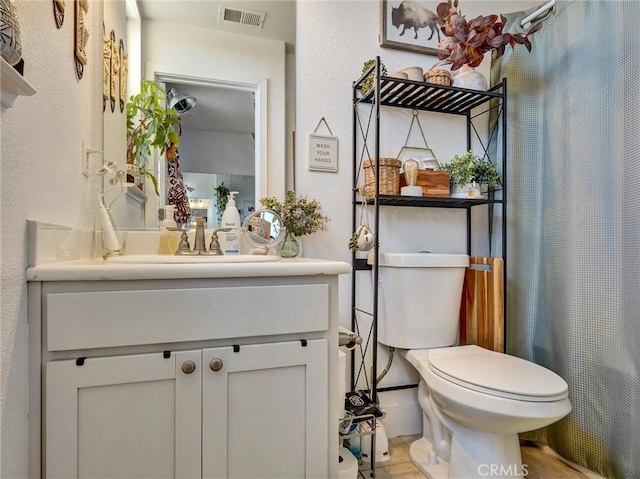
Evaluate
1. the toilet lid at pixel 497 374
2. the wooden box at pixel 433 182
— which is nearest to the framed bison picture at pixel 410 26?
the wooden box at pixel 433 182

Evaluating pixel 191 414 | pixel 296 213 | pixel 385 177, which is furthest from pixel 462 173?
pixel 191 414

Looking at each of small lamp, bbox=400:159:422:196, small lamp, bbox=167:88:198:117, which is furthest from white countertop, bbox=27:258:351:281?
small lamp, bbox=167:88:198:117

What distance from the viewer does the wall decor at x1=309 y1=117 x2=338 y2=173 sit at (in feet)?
5.13

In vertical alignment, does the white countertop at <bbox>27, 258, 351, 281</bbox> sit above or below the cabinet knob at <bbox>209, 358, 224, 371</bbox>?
above

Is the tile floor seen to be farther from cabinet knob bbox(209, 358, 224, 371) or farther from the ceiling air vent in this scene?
the ceiling air vent

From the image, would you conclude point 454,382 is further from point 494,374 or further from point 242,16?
point 242,16

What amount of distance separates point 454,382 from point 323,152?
1.06m

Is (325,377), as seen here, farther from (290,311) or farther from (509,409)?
(509,409)

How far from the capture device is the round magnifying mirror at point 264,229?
4.45ft

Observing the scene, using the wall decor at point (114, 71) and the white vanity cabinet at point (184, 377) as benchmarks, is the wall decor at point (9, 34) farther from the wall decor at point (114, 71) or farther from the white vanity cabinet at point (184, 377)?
the wall decor at point (114, 71)

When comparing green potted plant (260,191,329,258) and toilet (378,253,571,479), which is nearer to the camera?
toilet (378,253,571,479)

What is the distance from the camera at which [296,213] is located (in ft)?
4.78

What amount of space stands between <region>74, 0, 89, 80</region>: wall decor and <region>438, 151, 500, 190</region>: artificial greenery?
4.78 ft

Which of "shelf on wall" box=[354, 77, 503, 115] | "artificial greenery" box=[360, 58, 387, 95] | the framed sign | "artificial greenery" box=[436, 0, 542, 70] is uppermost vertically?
"artificial greenery" box=[436, 0, 542, 70]
